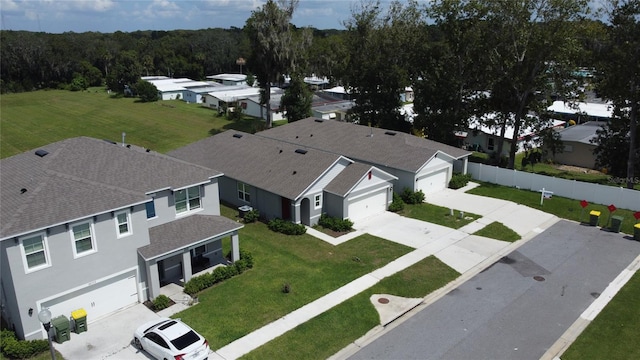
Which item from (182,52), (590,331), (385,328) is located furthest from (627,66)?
(182,52)

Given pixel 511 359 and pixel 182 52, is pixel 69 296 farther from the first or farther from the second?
pixel 182 52

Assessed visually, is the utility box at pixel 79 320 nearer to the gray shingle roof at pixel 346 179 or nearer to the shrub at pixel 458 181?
the gray shingle roof at pixel 346 179

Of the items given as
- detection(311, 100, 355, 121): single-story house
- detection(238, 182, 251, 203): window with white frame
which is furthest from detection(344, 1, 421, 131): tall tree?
detection(238, 182, 251, 203): window with white frame

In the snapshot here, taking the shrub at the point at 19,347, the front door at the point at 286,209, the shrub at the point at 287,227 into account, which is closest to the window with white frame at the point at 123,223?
the shrub at the point at 19,347

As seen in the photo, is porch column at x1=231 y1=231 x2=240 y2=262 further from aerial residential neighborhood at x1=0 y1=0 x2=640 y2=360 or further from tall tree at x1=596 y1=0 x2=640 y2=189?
tall tree at x1=596 y1=0 x2=640 y2=189

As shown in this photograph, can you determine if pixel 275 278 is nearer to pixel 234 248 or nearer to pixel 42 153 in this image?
pixel 234 248

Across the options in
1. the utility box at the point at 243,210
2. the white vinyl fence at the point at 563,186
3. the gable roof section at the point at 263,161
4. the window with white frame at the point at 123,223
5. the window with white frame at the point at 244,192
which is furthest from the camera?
the window with white frame at the point at 244,192
